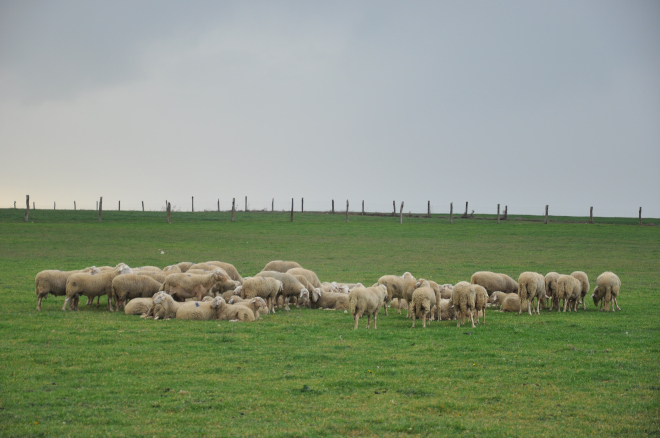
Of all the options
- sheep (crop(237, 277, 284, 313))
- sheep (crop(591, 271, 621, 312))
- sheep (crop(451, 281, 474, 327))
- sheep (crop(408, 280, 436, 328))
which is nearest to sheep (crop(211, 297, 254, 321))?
sheep (crop(237, 277, 284, 313))

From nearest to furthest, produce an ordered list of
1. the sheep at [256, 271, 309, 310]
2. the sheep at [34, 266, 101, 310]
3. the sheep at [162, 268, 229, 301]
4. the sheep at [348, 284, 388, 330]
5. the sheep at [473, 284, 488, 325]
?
the sheep at [348, 284, 388, 330], the sheep at [473, 284, 488, 325], the sheep at [34, 266, 101, 310], the sheep at [162, 268, 229, 301], the sheep at [256, 271, 309, 310]

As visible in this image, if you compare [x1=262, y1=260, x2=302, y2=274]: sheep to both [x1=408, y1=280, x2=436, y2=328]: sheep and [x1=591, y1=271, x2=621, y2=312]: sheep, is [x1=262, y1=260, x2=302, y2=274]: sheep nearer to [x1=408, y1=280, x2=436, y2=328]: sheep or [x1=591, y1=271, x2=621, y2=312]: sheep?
[x1=408, y1=280, x2=436, y2=328]: sheep

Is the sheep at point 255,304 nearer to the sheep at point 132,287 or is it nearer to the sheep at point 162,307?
the sheep at point 162,307

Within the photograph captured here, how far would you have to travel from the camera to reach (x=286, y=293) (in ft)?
60.7

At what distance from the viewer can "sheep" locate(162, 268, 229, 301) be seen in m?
17.6

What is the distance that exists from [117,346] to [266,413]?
5.08 m

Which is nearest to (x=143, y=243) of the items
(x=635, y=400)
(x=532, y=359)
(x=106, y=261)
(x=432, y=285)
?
(x=106, y=261)

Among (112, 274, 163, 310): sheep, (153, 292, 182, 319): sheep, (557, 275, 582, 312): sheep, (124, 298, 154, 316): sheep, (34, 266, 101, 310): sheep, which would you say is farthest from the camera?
(557, 275, 582, 312): sheep

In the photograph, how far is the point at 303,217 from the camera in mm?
66312

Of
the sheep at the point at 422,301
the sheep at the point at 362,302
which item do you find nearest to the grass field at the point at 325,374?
the sheep at the point at 362,302

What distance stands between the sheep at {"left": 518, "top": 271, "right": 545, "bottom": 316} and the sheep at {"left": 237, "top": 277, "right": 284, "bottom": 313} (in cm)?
742

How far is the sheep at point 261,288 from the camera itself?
17.2 metres

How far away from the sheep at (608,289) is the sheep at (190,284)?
39.8 ft

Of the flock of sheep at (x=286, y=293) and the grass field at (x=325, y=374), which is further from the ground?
the flock of sheep at (x=286, y=293)
